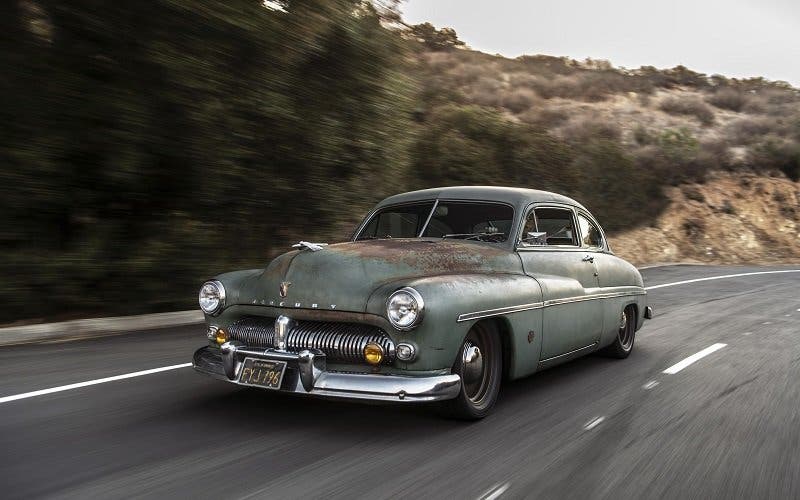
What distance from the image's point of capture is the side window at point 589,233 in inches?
272

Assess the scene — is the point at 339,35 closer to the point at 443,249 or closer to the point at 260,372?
the point at 443,249

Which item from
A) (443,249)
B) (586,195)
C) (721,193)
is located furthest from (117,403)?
(721,193)

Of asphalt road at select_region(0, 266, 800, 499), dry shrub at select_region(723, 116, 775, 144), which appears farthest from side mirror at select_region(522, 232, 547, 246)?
dry shrub at select_region(723, 116, 775, 144)

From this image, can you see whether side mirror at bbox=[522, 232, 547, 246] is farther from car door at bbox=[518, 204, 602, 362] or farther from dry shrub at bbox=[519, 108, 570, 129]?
dry shrub at bbox=[519, 108, 570, 129]

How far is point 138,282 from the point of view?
926 centimetres

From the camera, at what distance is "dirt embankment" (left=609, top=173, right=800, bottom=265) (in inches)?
1056

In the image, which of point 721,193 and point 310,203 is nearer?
point 310,203

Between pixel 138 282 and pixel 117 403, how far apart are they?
4405 millimetres

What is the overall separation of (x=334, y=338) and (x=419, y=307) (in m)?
0.56

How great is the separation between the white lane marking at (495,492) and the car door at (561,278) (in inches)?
75.9

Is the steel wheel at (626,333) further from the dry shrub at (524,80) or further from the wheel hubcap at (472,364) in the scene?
the dry shrub at (524,80)

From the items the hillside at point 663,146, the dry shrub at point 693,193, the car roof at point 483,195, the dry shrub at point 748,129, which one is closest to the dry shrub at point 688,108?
the hillside at point 663,146

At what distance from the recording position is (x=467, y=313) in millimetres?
4566

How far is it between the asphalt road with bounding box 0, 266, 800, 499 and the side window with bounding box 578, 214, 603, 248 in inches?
44.2
